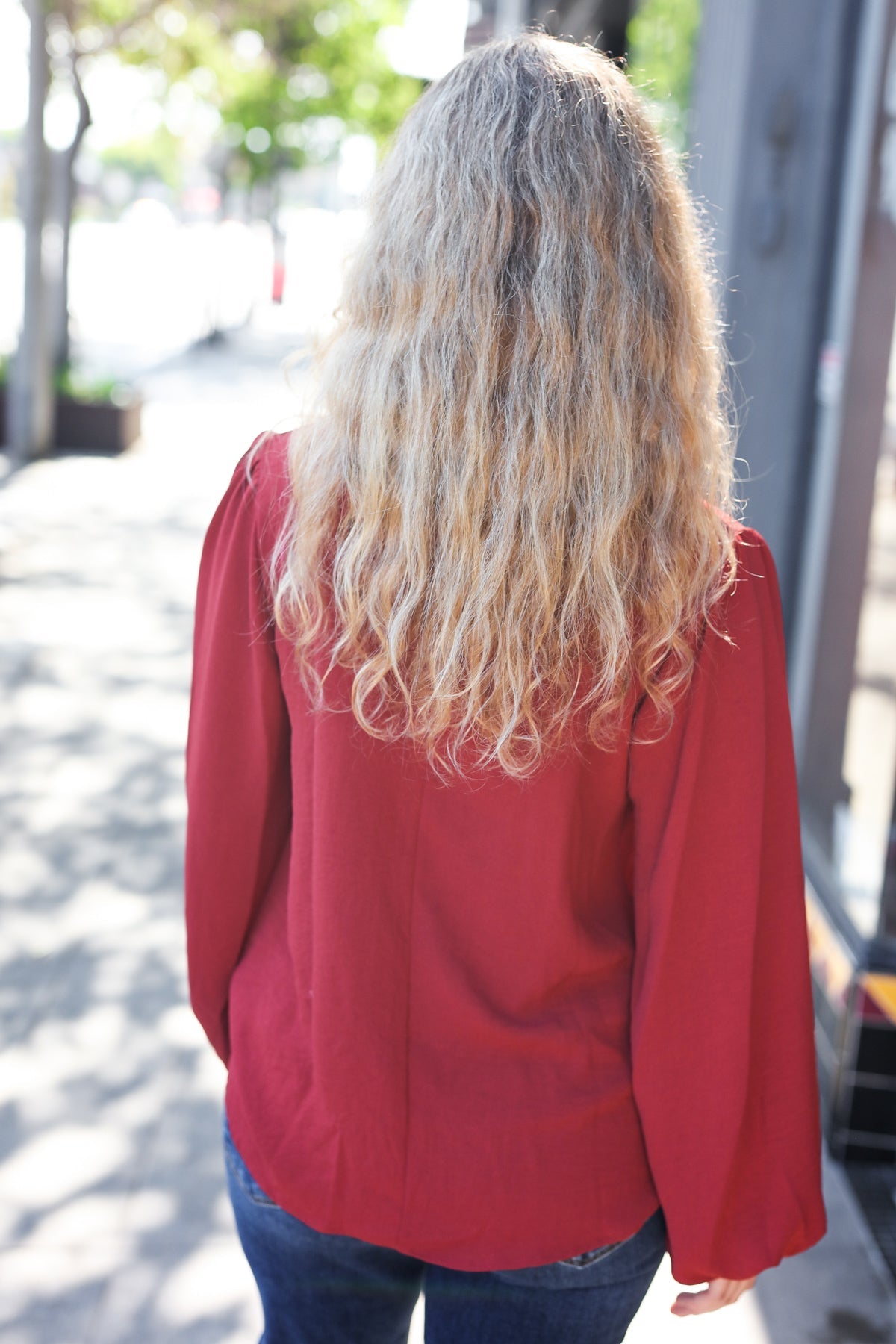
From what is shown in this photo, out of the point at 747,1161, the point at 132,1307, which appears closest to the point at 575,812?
the point at 747,1161

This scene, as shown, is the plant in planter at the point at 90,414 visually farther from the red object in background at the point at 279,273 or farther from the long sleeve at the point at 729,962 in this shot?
the red object in background at the point at 279,273

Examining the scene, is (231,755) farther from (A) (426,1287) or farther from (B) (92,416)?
(B) (92,416)

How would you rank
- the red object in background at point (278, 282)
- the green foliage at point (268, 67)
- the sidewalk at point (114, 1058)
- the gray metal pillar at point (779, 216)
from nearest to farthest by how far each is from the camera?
the sidewalk at point (114, 1058) → the gray metal pillar at point (779, 216) → the green foliage at point (268, 67) → the red object in background at point (278, 282)

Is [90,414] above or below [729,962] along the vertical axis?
below

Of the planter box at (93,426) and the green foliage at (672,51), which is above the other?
the green foliage at (672,51)

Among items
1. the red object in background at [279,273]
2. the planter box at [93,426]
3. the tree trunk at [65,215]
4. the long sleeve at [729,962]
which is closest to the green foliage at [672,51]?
the long sleeve at [729,962]

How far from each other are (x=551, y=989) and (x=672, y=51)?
6336 millimetres

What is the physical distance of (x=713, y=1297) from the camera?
4.60 ft

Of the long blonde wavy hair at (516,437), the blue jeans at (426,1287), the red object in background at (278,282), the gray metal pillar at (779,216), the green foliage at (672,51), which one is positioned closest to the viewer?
the long blonde wavy hair at (516,437)

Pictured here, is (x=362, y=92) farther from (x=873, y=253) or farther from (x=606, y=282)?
(x=606, y=282)

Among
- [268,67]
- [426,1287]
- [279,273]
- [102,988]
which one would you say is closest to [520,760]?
[426,1287]

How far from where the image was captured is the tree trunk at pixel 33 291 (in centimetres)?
991

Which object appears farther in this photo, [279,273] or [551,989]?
[279,273]

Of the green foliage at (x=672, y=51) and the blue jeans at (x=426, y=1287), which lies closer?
the blue jeans at (x=426, y=1287)
